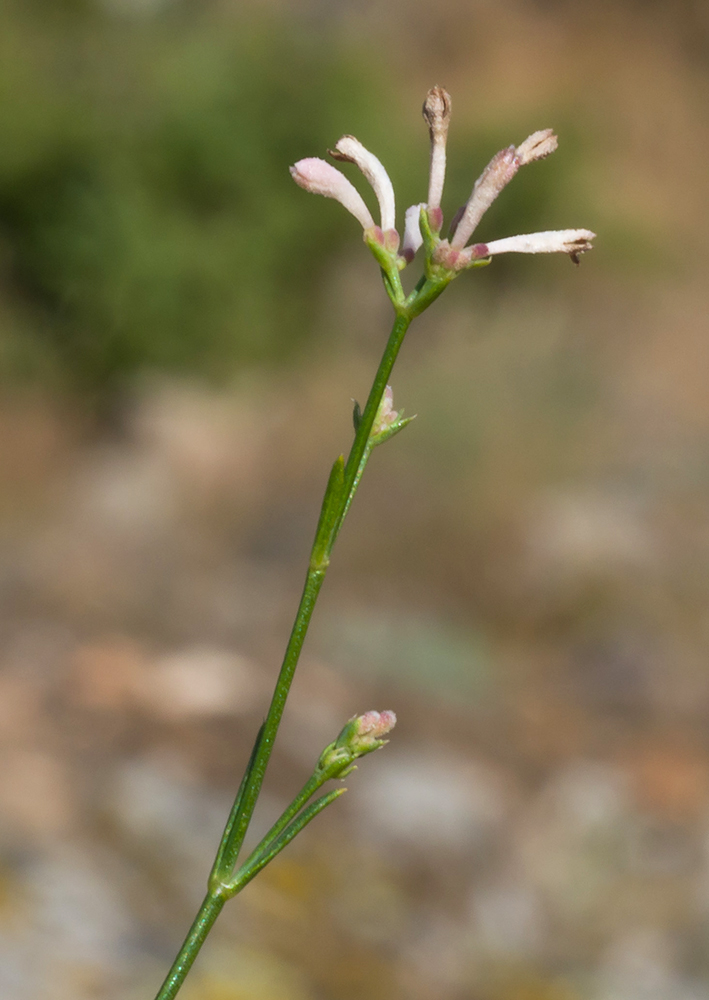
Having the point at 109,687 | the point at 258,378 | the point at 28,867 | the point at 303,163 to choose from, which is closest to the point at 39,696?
the point at 109,687

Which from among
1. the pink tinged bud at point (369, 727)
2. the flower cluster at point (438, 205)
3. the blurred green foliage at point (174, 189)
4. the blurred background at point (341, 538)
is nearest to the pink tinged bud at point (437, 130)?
the flower cluster at point (438, 205)

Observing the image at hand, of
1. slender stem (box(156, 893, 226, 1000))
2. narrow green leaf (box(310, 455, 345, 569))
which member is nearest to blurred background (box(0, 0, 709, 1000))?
slender stem (box(156, 893, 226, 1000))

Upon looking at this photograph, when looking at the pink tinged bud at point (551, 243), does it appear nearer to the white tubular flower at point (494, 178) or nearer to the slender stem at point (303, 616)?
the white tubular flower at point (494, 178)

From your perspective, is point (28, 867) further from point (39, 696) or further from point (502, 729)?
point (502, 729)

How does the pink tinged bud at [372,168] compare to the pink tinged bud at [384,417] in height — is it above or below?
above

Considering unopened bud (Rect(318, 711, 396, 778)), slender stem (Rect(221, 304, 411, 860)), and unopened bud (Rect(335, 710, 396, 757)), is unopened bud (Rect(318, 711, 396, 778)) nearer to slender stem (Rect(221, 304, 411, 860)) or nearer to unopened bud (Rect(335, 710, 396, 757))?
unopened bud (Rect(335, 710, 396, 757))

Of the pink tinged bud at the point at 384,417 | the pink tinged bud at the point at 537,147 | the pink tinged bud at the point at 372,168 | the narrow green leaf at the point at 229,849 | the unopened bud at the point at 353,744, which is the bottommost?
the narrow green leaf at the point at 229,849
